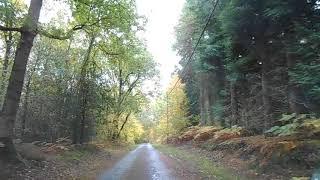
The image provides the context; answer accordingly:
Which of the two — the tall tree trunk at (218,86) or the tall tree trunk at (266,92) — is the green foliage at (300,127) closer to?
the tall tree trunk at (266,92)

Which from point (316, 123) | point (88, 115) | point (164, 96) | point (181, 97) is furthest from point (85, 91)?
point (164, 96)

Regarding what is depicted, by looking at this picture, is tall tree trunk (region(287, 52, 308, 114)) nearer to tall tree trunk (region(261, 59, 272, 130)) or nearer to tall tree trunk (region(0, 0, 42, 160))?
tall tree trunk (region(261, 59, 272, 130))

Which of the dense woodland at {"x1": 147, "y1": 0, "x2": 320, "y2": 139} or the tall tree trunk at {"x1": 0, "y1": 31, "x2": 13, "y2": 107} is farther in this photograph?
the tall tree trunk at {"x1": 0, "y1": 31, "x2": 13, "y2": 107}

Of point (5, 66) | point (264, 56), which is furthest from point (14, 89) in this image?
point (5, 66)

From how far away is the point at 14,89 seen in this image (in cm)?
1223

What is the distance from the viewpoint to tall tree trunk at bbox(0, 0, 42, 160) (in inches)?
459

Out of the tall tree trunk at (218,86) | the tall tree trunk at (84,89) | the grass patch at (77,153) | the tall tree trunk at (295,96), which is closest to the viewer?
the tall tree trunk at (295,96)

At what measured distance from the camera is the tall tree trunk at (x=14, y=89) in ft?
38.3

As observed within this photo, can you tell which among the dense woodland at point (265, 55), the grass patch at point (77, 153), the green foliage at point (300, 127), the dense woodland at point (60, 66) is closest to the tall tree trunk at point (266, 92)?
the dense woodland at point (265, 55)

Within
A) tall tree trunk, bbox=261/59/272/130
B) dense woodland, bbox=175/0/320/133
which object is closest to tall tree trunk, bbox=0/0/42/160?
dense woodland, bbox=175/0/320/133

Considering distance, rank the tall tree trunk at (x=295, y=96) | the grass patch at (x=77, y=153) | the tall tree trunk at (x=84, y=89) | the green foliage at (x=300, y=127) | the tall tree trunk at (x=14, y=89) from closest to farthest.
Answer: the green foliage at (x=300, y=127)
the tall tree trunk at (x=14, y=89)
the tall tree trunk at (x=295, y=96)
the grass patch at (x=77, y=153)
the tall tree trunk at (x=84, y=89)

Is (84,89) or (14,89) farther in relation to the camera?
(84,89)

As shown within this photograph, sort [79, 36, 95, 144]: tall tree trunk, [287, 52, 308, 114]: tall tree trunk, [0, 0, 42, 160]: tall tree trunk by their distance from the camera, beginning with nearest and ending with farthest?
[0, 0, 42, 160]: tall tree trunk, [287, 52, 308, 114]: tall tree trunk, [79, 36, 95, 144]: tall tree trunk

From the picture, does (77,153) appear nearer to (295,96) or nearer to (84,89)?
(84,89)
